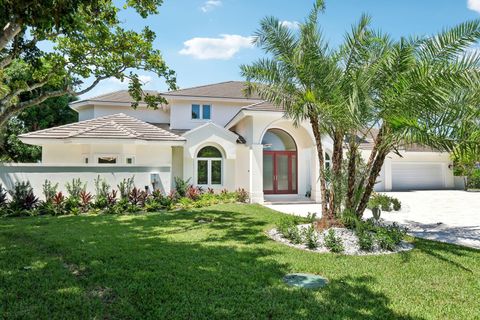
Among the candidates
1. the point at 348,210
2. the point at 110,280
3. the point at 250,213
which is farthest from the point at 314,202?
the point at 110,280

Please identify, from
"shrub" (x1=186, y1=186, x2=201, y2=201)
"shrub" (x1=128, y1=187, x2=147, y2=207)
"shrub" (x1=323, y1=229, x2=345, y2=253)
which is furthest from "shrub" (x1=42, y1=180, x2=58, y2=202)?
"shrub" (x1=323, y1=229, x2=345, y2=253)

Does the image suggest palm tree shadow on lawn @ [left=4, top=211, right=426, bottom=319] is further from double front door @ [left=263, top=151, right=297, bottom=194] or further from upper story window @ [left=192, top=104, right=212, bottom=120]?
upper story window @ [left=192, top=104, right=212, bottom=120]

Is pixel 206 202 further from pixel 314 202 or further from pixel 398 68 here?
pixel 398 68

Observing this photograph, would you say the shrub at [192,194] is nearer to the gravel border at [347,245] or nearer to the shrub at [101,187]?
the shrub at [101,187]

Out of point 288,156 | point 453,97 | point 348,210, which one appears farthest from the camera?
point 288,156

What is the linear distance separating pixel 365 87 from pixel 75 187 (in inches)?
581

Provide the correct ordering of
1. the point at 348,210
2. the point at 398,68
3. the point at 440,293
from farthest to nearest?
1. the point at 348,210
2. the point at 398,68
3. the point at 440,293

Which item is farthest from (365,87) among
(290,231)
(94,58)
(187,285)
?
(94,58)

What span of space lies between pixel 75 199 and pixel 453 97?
639 inches

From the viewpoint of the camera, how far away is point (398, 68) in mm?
9797

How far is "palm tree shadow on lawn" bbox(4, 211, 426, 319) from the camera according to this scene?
5.20m

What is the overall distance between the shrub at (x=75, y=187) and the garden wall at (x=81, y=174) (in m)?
0.29

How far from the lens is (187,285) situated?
20.4 ft

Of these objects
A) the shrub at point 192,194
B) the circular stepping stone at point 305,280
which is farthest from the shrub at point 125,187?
the circular stepping stone at point 305,280
